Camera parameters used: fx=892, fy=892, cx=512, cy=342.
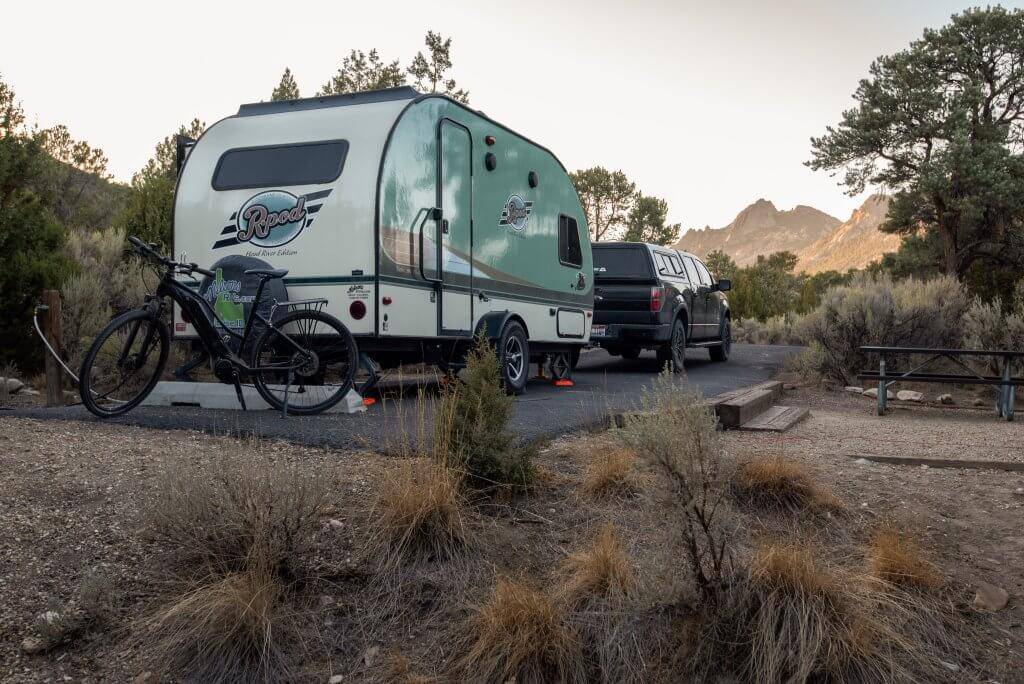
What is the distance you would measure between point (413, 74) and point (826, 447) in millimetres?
18223

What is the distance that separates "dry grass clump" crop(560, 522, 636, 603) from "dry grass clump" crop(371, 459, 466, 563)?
0.60 metres

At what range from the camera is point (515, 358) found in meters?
9.71

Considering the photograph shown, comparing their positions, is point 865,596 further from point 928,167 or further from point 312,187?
point 928,167

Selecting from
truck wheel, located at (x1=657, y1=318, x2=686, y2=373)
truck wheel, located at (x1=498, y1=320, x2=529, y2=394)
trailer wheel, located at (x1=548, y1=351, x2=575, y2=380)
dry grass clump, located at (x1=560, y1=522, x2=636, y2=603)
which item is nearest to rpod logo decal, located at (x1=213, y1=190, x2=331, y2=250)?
truck wheel, located at (x1=498, y1=320, x2=529, y2=394)

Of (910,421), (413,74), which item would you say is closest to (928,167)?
(413,74)

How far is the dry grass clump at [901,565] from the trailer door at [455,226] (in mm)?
4937

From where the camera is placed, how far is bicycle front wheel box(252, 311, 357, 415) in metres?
7.08

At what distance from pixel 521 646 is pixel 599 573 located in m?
0.52

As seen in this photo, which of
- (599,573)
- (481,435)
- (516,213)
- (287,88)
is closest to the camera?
(599,573)

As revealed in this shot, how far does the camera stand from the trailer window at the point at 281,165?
7.66 meters

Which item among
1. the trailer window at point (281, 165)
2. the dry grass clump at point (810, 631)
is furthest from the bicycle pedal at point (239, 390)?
the dry grass clump at point (810, 631)

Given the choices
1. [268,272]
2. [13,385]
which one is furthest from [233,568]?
[13,385]

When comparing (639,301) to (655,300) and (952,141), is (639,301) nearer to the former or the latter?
(655,300)

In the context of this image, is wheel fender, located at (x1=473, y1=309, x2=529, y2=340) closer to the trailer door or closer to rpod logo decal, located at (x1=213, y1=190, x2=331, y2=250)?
the trailer door
